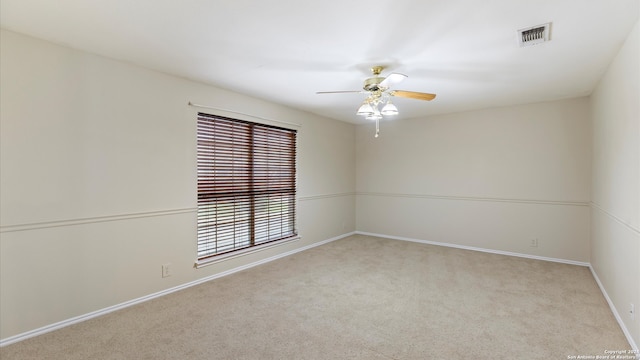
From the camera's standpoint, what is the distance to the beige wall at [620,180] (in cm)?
213

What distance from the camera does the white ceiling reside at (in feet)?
6.24

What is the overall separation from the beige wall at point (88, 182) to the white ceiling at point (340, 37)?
0.85 ft

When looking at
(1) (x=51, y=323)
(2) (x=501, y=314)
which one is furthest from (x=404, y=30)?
(1) (x=51, y=323)

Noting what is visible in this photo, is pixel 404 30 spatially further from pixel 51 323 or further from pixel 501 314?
pixel 51 323

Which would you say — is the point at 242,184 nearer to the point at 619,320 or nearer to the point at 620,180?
the point at 620,180

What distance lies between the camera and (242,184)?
3949 mm

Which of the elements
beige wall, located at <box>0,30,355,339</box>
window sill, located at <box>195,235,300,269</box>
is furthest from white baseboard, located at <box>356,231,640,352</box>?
beige wall, located at <box>0,30,355,339</box>

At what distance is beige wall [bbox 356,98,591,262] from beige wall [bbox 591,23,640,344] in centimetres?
65

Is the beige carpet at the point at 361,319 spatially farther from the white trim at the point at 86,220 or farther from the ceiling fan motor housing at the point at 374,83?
the ceiling fan motor housing at the point at 374,83

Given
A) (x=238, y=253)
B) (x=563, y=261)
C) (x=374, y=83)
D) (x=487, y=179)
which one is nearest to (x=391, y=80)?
(x=374, y=83)

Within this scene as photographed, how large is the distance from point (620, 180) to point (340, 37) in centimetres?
269

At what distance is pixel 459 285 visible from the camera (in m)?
3.36

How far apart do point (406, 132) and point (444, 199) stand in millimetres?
1414

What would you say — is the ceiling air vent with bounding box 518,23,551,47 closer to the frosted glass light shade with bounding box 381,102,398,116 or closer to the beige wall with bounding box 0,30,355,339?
the frosted glass light shade with bounding box 381,102,398,116
